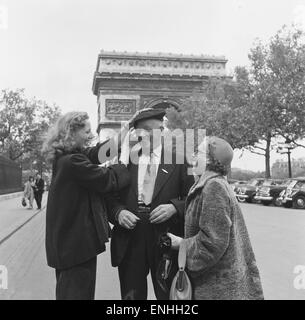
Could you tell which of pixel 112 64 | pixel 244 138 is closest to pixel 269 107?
pixel 244 138

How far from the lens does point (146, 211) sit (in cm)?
358

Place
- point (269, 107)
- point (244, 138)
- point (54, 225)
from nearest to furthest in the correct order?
point (54, 225), point (269, 107), point (244, 138)

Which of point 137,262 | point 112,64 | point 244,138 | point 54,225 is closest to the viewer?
point 54,225

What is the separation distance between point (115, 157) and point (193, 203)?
0.72m

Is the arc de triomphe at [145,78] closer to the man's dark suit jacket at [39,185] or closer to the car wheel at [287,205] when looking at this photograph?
the man's dark suit jacket at [39,185]

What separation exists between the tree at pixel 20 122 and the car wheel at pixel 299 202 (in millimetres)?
23603

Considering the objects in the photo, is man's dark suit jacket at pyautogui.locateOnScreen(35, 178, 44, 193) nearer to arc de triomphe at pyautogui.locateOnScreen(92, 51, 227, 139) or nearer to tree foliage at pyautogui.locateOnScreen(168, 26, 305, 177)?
tree foliage at pyautogui.locateOnScreen(168, 26, 305, 177)

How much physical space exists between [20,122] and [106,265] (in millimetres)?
36685

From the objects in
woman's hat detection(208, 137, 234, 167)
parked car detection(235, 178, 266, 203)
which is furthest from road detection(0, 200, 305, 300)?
parked car detection(235, 178, 266, 203)

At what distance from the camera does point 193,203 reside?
10.5 feet

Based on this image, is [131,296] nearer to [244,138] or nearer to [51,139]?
[51,139]

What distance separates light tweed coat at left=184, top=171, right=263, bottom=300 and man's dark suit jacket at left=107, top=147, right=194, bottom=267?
15.3 inches

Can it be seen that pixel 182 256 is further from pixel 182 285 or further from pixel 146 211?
pixel 146 211

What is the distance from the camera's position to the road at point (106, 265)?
20.4 feet
